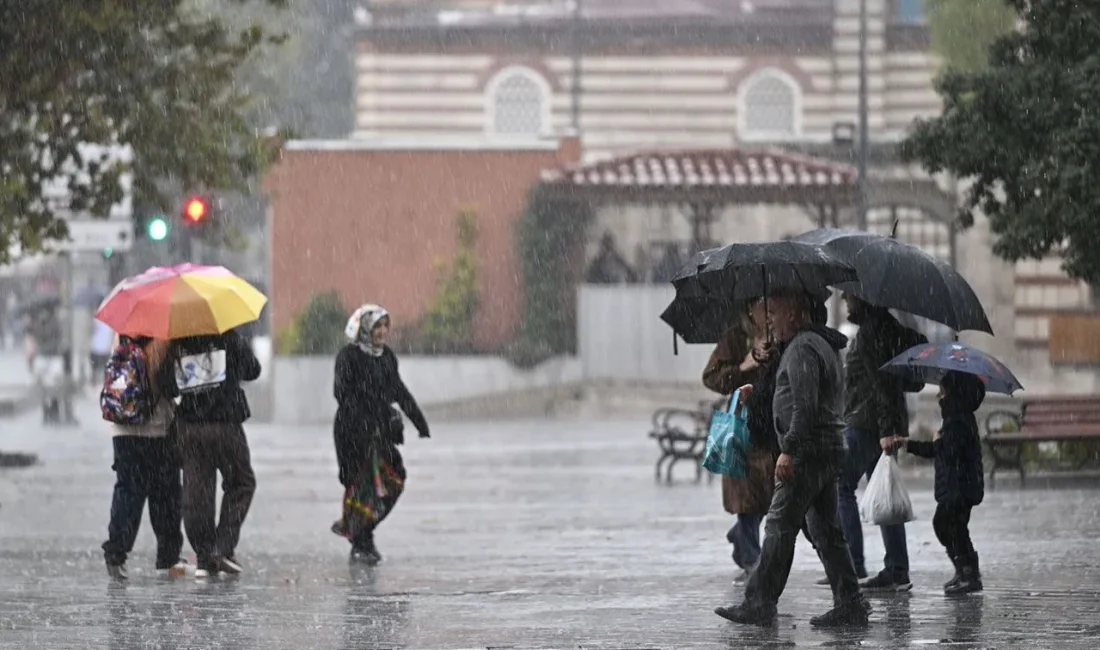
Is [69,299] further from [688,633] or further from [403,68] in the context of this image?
[688,633]

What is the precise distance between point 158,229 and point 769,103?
2770 centimetres

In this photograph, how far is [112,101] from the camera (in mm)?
22453

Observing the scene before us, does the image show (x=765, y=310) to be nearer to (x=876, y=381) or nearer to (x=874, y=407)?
(x=876, y=381)

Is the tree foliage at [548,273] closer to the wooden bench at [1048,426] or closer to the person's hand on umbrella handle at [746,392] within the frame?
the wooden bench at [1048,426]

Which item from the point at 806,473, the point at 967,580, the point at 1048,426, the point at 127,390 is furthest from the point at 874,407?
the point at 1048,426

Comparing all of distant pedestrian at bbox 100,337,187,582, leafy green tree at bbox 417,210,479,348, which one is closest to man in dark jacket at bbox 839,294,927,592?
distant pedestrian at bbox 100,337,187,582

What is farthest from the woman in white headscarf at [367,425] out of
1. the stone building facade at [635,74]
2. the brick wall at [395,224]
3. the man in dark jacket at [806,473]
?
the stone building facade at [635,74]

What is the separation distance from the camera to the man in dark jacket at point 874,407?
1298cm

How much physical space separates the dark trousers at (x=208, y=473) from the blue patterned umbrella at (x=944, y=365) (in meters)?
4.23

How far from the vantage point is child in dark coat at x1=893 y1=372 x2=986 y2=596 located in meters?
12.9

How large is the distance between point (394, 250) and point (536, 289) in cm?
244

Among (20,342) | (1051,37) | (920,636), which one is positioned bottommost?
(20,342)

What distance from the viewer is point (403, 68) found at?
167 ft

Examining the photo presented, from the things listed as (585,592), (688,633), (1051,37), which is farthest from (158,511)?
(1051,37)
